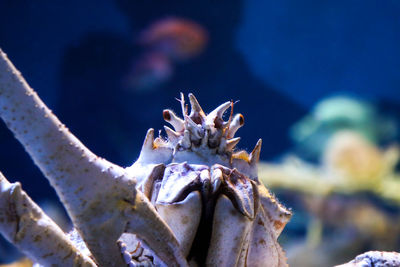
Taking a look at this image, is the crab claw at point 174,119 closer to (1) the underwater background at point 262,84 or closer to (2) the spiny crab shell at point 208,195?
(2) the spiny crab shell at point 208,195

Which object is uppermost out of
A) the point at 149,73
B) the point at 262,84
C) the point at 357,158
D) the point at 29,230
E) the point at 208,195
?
the point at 262,84

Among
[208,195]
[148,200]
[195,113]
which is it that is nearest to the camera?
[148,200]

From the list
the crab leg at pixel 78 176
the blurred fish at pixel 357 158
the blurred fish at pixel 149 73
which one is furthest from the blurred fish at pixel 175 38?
the crab leg at pixel 78 176

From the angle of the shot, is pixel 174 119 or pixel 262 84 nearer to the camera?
pixel 174 119

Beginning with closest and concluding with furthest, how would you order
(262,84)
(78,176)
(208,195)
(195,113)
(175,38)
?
(78,176)
(208,195)
(195,113)
(175,38)
(262,84)

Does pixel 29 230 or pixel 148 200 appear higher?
pixel 148 200

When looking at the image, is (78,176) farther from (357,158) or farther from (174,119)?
(357,158)

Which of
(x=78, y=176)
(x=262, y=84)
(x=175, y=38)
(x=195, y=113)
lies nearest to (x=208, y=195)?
(x=195, y=113)

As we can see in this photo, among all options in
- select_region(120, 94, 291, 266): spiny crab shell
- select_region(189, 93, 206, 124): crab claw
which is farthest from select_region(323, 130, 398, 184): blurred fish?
select_region(189, 93, 206, 124): crab claw
